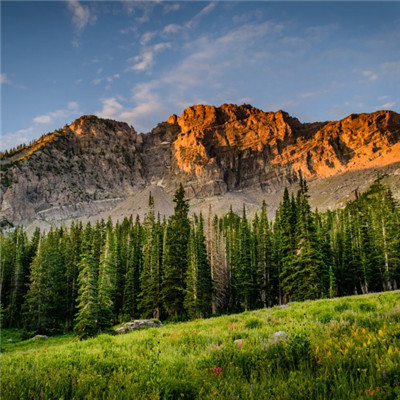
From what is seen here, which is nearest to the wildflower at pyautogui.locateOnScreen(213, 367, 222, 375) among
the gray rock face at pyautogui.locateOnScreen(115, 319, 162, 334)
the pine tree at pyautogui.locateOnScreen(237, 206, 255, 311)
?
the gray rock face at pyautogui.locateOnScreen(115, 319, 162, 334)

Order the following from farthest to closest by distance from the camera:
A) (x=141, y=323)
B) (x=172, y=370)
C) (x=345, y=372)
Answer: (x=141, y=323)
(x=172, y=370)
(x=345, y=372)

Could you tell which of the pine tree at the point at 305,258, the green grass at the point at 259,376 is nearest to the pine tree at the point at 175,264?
the pine tree at the point at 305,258

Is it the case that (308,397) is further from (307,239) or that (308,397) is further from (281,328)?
(307,239)

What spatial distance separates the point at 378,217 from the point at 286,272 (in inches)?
1055

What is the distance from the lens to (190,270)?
1640 inches

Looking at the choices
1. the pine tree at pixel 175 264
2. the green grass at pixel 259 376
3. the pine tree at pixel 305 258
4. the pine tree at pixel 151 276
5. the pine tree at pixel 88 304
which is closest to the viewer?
the green grass at pixel 259 376

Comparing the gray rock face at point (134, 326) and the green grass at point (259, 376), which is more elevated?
the green grass at point (259, 376)

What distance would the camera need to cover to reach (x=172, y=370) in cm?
498

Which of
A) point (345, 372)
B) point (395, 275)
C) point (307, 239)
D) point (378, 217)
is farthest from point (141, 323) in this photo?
point (378, 217)

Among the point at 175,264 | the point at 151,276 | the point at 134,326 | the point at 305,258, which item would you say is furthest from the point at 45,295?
the point at 305,258

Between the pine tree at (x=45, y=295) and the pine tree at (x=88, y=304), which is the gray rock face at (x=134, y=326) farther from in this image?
the pine tree at (x=45, y=295)

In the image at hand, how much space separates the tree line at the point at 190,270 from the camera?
A: 38.5 metres

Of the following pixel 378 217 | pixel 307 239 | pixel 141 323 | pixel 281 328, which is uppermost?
pixel 378 217

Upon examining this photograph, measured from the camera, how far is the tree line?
38531mm
